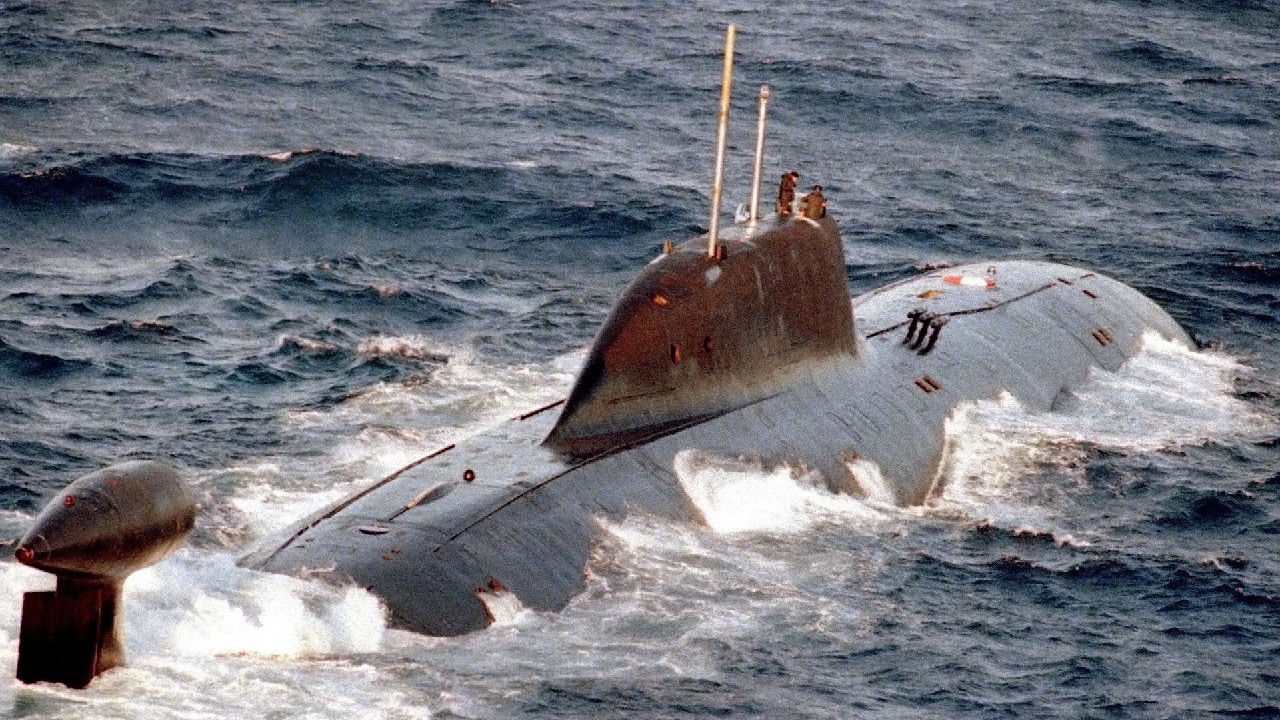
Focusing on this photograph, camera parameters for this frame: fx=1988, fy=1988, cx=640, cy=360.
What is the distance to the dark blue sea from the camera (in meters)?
16.3

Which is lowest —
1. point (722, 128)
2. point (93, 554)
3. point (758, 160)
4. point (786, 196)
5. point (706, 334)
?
point (93, 554)

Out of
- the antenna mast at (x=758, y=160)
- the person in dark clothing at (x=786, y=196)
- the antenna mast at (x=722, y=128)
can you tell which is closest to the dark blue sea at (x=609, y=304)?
the antenna mast at (x=722, y=128)

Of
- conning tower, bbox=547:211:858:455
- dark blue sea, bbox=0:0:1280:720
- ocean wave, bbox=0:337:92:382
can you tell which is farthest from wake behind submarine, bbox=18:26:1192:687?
ocean wave, bbox=0:337:92:382

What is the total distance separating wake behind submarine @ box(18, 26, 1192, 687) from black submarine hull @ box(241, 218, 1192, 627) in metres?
0.03

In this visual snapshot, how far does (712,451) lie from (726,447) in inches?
9.7

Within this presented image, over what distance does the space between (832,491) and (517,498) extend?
466 cm

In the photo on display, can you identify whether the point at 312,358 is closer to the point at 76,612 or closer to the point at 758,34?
the point at 76,612

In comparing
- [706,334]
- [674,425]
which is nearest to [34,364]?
[674,425]

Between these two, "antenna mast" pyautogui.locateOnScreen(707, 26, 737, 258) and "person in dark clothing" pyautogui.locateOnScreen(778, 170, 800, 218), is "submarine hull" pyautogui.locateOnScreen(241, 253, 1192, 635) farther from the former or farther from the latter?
"antenna mast" pyautogui.locateOnScreen(707, 26, 737, 258)

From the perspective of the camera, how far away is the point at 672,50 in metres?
55.4

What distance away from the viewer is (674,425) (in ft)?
69.0

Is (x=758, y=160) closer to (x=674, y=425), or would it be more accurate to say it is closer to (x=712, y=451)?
(x=674, y=425)

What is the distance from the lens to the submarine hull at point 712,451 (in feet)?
55.4

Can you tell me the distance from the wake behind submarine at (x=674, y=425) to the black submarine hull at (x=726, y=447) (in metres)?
0.03
